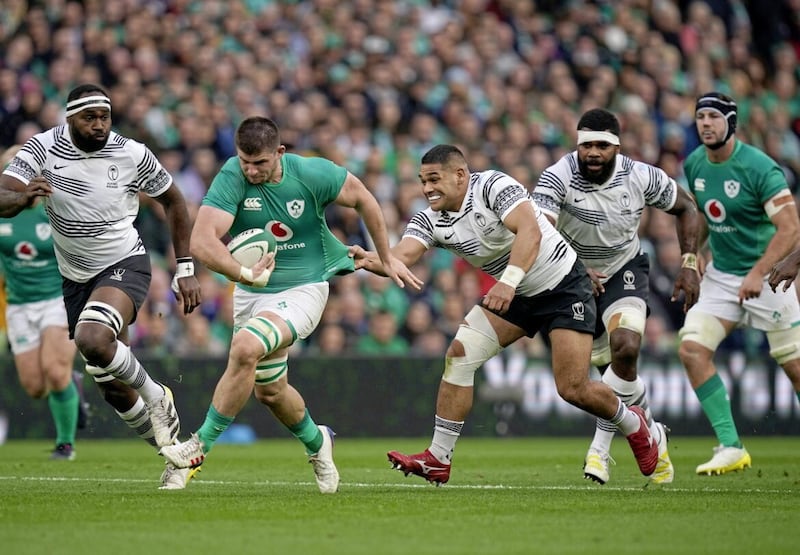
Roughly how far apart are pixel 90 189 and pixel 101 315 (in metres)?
1.05

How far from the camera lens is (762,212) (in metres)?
12.7

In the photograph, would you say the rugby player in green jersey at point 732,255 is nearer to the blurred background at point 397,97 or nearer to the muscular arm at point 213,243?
the muscular arm at point 213,243

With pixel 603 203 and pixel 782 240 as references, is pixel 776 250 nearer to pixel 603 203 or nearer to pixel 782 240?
pixel 782 240

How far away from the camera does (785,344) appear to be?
12.8m

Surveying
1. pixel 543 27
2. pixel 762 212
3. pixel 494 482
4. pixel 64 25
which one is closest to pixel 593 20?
pixel 543 27

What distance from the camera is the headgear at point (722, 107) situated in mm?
12461

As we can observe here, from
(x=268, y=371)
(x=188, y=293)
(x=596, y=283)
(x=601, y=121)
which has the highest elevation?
(x=601, y=121)

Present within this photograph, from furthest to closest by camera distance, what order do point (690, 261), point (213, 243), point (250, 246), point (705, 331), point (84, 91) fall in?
1. point (705, 331)
2. point (690, 261)
3. point (84, 91)
4. point (250, 246)
5. point (213, 243)

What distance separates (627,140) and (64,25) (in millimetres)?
9185

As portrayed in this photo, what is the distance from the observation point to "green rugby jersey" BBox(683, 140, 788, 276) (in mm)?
12547

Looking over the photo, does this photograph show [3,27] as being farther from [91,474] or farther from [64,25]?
[91,474]

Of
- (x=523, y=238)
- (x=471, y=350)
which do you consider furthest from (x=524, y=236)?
(x=471, y=350)

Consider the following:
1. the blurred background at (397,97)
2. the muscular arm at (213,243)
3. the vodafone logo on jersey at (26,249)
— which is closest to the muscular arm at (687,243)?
the muscular arm at (213,243)

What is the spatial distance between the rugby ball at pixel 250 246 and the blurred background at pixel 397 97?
7.48m
